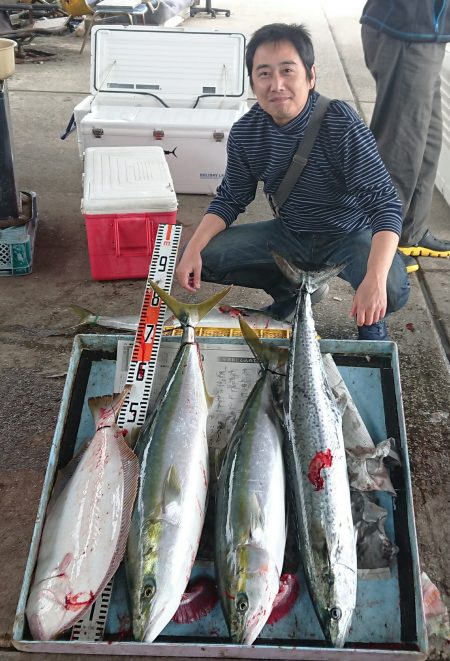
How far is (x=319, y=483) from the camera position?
1908 millimetres

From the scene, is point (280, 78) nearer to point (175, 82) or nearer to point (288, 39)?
point (288, 39)

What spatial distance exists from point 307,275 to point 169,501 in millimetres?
1121

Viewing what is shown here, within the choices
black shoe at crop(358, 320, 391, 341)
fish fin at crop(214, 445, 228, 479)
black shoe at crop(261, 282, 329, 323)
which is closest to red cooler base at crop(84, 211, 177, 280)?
black shoe at crop(261, 282, 329, 323)

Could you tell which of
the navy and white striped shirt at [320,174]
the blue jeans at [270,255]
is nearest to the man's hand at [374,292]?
the navy and white striped shirt at [320,174]

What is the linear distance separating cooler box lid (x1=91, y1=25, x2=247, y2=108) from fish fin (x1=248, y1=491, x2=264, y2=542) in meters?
3.81

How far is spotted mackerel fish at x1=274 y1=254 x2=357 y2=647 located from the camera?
1.69m

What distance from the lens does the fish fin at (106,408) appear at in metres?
2.14

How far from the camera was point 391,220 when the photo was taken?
248 cm

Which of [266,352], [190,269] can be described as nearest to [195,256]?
[190,269]

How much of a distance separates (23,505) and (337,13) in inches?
466

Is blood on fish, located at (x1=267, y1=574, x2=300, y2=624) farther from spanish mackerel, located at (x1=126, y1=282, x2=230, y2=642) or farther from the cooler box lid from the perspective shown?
the cooler box lid

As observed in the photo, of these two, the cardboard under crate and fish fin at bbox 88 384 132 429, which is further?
fish fin at bbox 88 384 132 429

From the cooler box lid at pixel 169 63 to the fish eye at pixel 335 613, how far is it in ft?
13.5

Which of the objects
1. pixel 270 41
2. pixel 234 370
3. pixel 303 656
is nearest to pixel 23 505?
pixel 234 370
